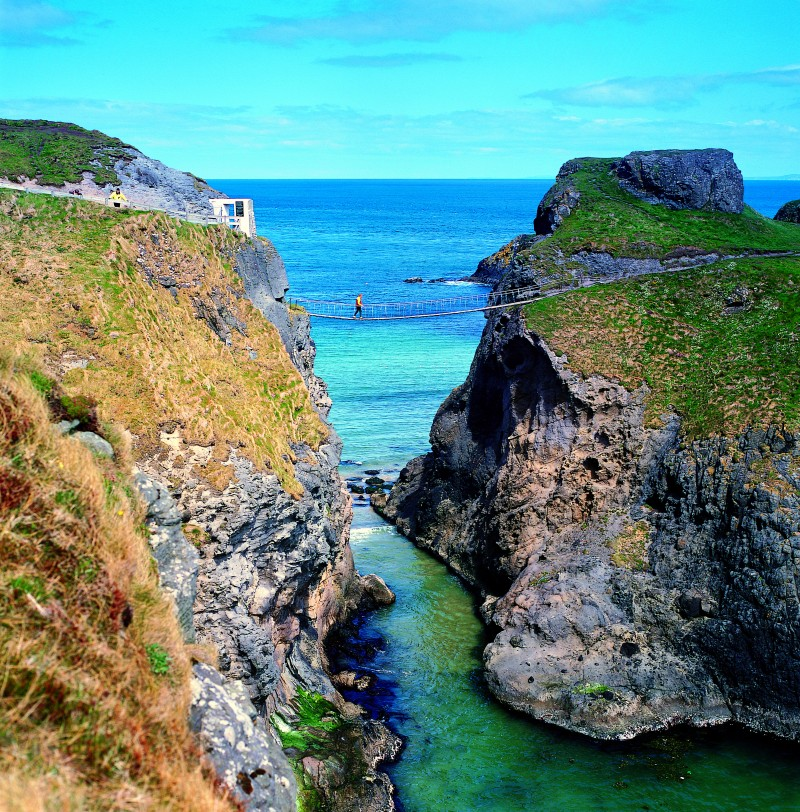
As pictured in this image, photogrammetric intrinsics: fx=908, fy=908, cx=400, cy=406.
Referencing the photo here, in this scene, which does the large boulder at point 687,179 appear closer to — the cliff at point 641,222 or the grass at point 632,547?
the cliff at point 641,222

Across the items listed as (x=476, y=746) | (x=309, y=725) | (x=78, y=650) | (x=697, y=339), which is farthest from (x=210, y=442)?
(x=697, y=339)

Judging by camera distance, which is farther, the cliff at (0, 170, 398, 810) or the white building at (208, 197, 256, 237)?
the white building at (208, 197, 256, 237)

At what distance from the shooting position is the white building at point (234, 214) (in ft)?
156

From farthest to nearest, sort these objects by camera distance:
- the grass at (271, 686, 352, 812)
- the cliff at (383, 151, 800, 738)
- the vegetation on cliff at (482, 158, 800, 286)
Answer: the vegetation on cliff at (482, 158, 800, 286), the cliff at (383, 151, 800, 738), the grass at (271, 686, 352, 812)

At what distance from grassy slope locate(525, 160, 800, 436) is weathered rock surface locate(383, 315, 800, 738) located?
4.24 feet

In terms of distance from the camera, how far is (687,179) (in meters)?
73.9

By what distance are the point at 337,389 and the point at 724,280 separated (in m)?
44.9

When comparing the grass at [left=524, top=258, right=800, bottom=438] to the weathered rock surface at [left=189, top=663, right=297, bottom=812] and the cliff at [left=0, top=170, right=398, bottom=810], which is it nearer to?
the cliff at [left=0, top=170, right=398, bottom=810]

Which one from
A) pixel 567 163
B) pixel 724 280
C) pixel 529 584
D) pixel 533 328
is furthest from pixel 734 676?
pixel 567 163

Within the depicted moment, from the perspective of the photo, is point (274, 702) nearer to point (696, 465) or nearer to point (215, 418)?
point (215, 418)

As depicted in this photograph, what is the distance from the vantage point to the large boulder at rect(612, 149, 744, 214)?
73625 mm

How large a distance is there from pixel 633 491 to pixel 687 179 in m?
Answer: 36.7

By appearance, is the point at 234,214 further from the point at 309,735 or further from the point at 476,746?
the point at 476,746

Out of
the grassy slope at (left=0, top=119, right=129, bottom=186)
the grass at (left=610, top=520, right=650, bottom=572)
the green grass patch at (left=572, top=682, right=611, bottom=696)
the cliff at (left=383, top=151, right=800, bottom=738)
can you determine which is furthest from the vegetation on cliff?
the green grass patch at (left=572, top=682, right=611, bottom=696)
